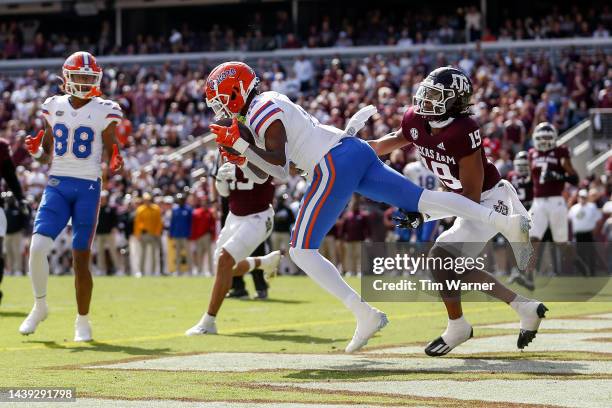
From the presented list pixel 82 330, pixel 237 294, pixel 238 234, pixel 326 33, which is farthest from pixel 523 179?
pixel 326 33

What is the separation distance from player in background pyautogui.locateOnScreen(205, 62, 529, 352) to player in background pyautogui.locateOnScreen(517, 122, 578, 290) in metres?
6.94

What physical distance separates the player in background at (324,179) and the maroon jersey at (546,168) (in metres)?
6.96

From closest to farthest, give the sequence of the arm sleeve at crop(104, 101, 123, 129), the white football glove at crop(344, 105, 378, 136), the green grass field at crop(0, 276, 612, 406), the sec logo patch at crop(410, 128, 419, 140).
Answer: the green grass field at crop(0, 276, 612, 406) → the white football glove at crop(344, 105, 378, 136) → the sec logo patch at crop(410, 128, 419, 140) → the arm sleeve at crop(104, 101, 123, 129)

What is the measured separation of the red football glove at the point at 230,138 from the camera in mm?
7082

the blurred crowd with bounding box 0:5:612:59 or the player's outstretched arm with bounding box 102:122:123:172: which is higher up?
the blurred crowd with bounding box 0:5:612:59

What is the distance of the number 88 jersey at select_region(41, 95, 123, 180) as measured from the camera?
9.02 meters

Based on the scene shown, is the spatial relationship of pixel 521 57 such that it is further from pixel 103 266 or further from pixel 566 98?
pixel 103 266

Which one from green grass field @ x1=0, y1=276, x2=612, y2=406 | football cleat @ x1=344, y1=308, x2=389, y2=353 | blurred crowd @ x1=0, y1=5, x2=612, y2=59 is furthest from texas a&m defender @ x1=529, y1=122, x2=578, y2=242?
blurred crowd @ x1=0, y1=5, x2=612, y2=59

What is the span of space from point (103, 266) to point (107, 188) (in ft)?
6.98

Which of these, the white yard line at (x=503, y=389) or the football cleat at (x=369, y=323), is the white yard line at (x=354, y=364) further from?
the white yard line at (x=503, y=389)

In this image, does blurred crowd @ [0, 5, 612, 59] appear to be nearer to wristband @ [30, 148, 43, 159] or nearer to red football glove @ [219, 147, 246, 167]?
wristband @ [30, 148, 43, 159]

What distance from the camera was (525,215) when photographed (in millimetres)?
7477

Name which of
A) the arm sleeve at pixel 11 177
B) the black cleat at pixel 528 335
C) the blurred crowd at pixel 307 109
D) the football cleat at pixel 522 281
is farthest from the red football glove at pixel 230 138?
the blurred crowd at pixel 307 109

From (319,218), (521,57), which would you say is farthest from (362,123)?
(521,57)
